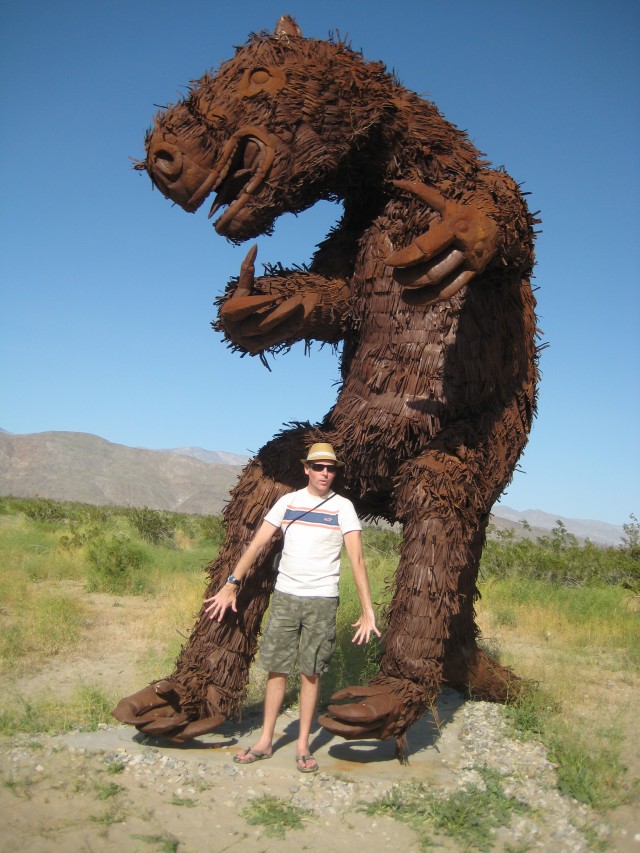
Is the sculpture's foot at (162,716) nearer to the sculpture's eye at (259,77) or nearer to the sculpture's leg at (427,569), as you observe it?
the sculpture's leg at (427,569)

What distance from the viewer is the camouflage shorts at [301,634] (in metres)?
2.83

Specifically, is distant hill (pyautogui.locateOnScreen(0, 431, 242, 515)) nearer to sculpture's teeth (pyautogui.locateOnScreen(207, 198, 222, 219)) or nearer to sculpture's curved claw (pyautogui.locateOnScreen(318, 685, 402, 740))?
sculpture's teeth (pyautogui.locateOnScreen(207, 198, 222, 219))

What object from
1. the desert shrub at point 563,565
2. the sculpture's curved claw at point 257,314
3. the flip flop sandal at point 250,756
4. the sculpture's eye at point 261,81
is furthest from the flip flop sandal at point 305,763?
the desert shrub at point 563,565

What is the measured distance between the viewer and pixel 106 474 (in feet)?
221

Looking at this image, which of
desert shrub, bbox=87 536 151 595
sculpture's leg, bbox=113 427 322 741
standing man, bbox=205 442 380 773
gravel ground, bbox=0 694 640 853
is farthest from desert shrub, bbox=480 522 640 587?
standing man, bbox=205 442 380 773

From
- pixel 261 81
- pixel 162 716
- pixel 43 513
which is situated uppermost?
pixel 261 81

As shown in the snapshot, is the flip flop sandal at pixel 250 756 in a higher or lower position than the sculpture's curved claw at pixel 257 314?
lower

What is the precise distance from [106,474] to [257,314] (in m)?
67.7

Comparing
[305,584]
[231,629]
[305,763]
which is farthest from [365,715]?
[231,629]

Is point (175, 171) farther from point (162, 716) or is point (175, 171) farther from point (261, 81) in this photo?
point (162, 716)

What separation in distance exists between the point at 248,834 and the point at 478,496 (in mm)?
1500

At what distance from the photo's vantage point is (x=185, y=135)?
9.34ft

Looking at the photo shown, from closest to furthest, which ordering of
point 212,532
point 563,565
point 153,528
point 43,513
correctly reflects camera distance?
point 563,565 → point 153,528 → point 212,532 → point 43,513

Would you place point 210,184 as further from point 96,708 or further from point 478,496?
point 96,708
